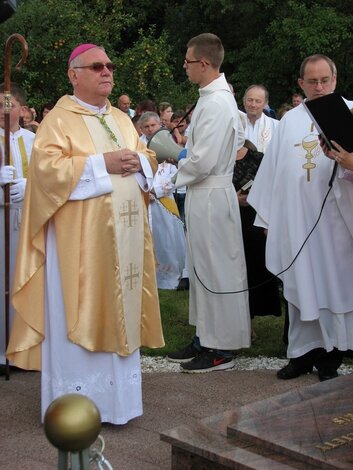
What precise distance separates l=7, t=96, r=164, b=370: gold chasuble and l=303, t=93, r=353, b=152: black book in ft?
4.19

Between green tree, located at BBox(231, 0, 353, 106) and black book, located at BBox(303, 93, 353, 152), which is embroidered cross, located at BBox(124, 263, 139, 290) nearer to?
black book, located at BBox(303, 93, 353, 152)

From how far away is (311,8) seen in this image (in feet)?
72.6

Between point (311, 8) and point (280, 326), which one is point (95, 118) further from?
point (311, 8)

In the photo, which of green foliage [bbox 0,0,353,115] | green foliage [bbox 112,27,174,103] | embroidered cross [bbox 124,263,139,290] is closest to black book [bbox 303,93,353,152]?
embroidered cross [bbox 124,263,139,290]

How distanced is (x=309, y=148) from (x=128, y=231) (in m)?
1.59

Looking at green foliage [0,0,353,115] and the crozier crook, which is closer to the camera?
the crozier crook

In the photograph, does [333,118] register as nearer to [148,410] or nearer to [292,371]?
[292,371]

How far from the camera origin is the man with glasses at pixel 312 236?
6125 millimetres

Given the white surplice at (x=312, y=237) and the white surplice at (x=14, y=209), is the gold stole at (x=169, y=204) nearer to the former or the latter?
the white surplice at (x=14, y=209)

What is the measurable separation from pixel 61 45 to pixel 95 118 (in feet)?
45.0

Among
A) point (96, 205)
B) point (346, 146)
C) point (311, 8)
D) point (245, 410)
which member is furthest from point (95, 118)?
point (311, 8)

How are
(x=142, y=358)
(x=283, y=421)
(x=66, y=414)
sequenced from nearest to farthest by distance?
(x=66, y=414) < (x=283, y=421) < (x=142, y=358)

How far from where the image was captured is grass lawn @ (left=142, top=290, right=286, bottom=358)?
7.14 meters

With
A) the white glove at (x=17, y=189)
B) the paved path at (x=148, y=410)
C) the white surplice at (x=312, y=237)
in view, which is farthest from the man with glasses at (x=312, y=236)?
the white glove at (x=17, y=189)
